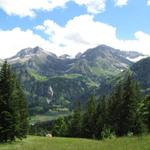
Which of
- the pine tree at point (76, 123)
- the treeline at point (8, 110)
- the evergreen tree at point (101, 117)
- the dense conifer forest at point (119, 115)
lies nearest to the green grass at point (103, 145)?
the treeline at point (8, 110)

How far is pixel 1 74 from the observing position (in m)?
52.4

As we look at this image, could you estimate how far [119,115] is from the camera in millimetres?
80812

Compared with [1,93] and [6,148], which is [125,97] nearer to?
[1,93]

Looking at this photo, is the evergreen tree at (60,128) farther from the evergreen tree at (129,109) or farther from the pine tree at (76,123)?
the evergreen tree at (129,109)

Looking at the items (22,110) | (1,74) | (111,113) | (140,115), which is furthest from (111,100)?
(1,74)

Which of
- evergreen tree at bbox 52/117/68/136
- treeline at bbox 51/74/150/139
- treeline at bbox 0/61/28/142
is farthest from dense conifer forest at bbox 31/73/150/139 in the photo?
evergreen tree at bbox 52/117/68/136

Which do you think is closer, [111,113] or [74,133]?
[111,113]

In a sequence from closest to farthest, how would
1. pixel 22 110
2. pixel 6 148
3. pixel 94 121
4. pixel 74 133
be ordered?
1. pixel 6 148
2. pixel 22 110
3. pixel 94 121
4. pixel 74 133

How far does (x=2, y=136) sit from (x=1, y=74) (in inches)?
340

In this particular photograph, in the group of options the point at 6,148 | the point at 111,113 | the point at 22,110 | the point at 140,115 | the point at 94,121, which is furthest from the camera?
the point at 94,121

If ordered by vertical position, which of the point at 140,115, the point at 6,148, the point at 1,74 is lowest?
the point at 6,148

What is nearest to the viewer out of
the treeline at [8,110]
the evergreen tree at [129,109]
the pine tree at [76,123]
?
the treeline at [8,110]

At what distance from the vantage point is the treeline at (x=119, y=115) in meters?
77.2

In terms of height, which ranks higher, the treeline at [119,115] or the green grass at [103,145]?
the treeline at [119,115]
